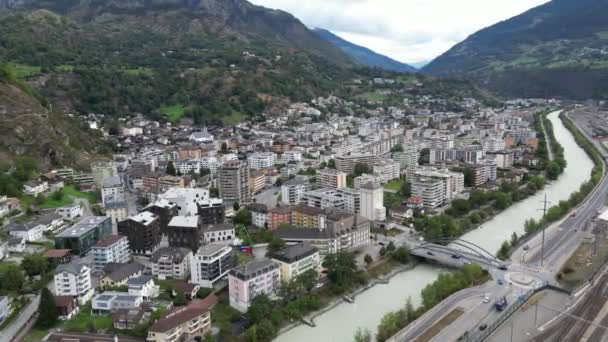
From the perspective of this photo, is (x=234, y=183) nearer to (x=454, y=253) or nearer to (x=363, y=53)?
(x=454, y=253)

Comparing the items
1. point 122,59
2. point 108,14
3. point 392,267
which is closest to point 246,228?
point 392,267

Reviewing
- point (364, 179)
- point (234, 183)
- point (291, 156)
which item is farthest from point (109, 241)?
point (291, 156)

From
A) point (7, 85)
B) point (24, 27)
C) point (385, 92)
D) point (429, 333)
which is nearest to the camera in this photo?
point (429, 333)

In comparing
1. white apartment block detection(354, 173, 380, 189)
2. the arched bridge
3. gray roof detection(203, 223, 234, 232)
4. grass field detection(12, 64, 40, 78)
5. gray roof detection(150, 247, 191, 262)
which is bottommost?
the arched bridge

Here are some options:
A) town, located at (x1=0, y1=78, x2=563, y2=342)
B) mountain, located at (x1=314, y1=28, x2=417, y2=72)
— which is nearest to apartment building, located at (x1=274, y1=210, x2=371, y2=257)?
town, located at (x1=0, y1=78, x2=563, y2=342)

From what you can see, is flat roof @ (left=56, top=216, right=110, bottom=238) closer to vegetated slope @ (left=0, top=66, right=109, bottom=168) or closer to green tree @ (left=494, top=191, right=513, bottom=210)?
vegetated slope @ (left=0, top=66, right=109, bottom=168)

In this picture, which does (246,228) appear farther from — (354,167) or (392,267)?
(354,167)
